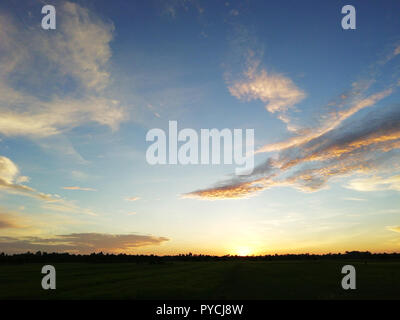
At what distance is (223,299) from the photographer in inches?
1081
